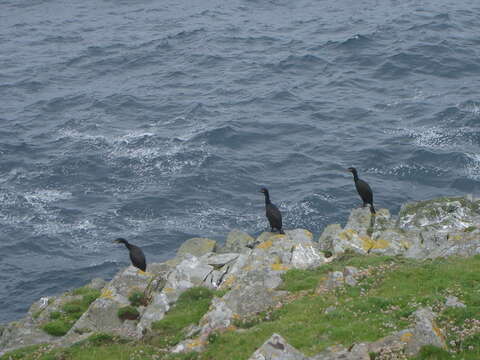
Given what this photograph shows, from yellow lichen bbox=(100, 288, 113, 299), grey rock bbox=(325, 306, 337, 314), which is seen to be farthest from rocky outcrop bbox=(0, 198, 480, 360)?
grey rock bbox=(325, 306, 337, 314)

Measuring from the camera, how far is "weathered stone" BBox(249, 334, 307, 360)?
16156 mm

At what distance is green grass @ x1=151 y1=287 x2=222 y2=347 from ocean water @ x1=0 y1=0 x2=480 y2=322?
64.6ft

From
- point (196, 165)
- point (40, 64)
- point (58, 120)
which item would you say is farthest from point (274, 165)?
point (40, 64)

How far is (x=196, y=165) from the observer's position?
183 ft

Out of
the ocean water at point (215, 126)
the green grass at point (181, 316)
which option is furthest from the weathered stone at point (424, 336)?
the ocean water at point (215, 126)

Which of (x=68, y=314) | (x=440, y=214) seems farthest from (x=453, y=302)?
(x=68, y=314)

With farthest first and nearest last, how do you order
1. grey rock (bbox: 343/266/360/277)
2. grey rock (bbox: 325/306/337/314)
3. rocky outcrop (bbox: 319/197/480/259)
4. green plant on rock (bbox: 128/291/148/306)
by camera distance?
rocky outcrop (bbox: 319/197/480/259) → green plant on rock (bbox: 128/291/148/306) → grey rock (bbox: 343/266/360/277) → grey rock (bbox: 325/306/337/314)

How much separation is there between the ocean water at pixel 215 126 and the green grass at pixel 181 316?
64.6ft

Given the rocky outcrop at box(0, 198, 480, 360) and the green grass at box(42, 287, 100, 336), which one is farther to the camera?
the green grass at box(42, 287, 100, 336)

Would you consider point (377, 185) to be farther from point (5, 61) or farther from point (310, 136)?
point (5, 61)

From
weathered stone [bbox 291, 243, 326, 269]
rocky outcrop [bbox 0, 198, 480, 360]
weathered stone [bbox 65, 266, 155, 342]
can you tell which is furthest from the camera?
weathered stone [bbox 291, 243, 326, 269]

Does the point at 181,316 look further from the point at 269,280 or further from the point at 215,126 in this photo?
the point at 215,126

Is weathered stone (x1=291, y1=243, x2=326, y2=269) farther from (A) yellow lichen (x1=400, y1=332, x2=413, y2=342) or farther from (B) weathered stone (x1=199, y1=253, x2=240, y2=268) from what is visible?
(A) yellow lichen (x1=400, y1=332, x2=413, y2=342)

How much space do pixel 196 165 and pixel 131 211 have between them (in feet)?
25.6
